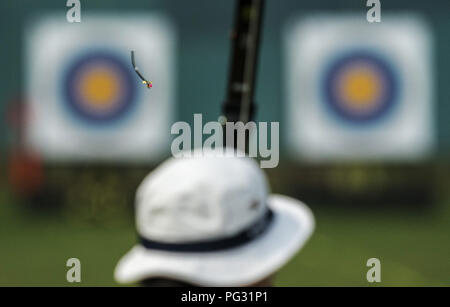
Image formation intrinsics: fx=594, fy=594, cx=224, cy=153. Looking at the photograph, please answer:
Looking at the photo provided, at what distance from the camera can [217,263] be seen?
0.79m

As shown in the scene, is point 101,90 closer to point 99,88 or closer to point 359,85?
point 99,88

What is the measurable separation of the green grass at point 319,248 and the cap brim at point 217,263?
1967mm

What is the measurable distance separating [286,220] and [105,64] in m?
3.66

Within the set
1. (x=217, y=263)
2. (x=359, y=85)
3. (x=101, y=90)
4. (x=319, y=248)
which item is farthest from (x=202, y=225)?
(x=359, y=85)

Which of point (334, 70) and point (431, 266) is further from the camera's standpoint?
point (334, 70)

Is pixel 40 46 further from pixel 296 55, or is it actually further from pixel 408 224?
pixel 408 224

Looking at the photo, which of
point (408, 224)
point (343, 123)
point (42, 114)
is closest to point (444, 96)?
point (343, 123)

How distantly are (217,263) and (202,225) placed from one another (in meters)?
0.05

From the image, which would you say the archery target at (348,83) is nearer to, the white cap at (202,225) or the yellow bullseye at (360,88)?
the yellow bullseye at (360,88)

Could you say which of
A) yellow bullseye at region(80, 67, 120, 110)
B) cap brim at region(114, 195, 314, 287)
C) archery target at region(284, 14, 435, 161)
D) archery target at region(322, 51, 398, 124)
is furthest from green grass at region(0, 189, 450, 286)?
cap brim at region(114, 195, 314, 287)

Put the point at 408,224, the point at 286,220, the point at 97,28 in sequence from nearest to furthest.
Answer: the point at 286,220, the point at 408,224, the point at 97,28

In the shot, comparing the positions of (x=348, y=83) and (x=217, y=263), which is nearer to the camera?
(x=217, y=263)

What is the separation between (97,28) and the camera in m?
4.30

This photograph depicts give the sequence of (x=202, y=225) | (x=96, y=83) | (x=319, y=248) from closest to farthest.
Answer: (x=202, y=225), (x=319, y=248), (x=96, y=83)
